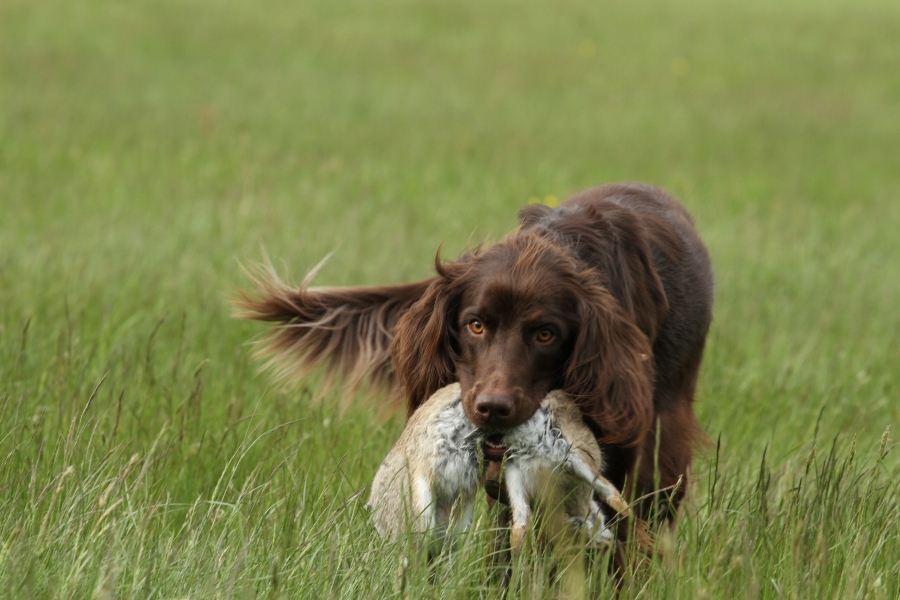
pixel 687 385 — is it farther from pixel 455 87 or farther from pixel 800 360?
pixel 455 87

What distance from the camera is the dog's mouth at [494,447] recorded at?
247 centimetres

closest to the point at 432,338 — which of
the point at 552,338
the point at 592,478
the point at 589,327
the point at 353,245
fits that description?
the point at 552,338

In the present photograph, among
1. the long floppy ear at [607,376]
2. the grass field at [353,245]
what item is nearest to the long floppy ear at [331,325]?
the grass field at [353,245]

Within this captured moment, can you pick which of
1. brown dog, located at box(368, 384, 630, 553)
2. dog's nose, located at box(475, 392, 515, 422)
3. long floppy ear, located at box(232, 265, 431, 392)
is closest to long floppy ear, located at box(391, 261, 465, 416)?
brown dog, located at box(368, 384, 630, 553)

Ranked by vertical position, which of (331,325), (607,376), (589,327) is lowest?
(331,325)

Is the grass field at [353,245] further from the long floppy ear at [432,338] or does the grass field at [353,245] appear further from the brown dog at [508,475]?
the long floppy ear at [432,338]

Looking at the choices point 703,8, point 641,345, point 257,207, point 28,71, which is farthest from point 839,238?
point 703,8

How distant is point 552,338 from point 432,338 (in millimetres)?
357

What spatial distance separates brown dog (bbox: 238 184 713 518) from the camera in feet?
8.57

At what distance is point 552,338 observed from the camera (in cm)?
267

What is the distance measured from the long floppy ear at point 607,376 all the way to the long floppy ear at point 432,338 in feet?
1.18

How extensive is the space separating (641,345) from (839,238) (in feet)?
20.0

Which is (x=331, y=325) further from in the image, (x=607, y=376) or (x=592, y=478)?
(x=592, y=478)

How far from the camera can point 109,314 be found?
469cm
